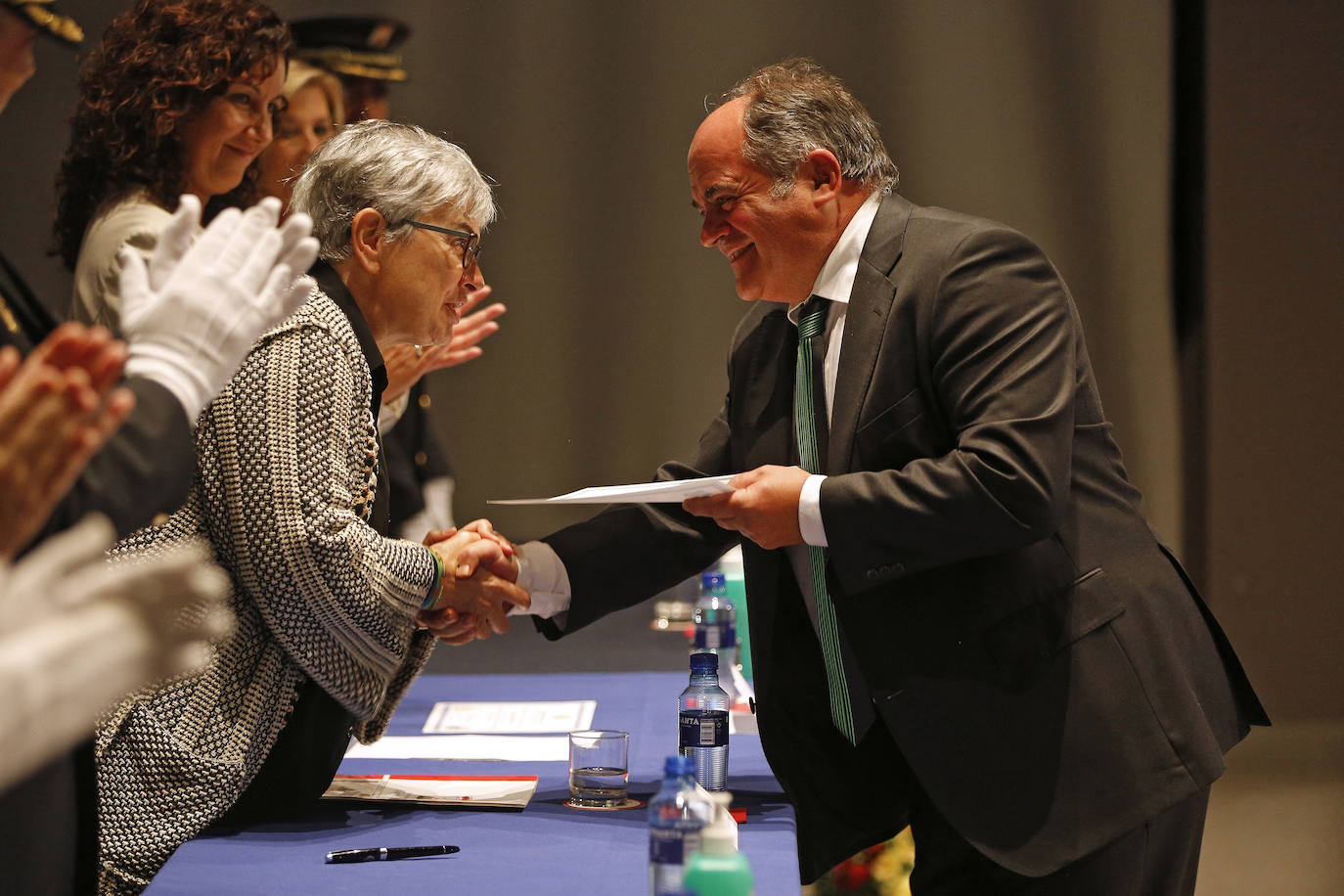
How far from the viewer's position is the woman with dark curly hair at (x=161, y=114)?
9.27 feet

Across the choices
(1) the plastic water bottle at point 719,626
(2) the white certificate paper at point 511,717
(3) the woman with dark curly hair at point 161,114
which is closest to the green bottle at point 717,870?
(2) the white certificate paper at point 511,717

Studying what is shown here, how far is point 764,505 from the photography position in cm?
193

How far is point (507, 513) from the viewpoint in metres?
4.99

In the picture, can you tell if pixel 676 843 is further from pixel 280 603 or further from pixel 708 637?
pixel 708 637

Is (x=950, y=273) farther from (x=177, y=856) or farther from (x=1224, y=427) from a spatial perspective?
(x=1224, y=427)

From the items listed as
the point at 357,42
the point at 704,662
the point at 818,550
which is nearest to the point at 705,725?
the point at 704,662

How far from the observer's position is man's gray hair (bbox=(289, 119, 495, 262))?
2137 mm

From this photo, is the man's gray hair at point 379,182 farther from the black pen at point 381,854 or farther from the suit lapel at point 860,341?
the black pen at point 381,854

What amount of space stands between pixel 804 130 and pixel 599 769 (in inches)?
43.4

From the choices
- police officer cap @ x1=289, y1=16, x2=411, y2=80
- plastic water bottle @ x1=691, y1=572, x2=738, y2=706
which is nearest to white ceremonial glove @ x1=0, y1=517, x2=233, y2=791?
plastic water bottle @ x1=691, y1=572, x2=738, y2=706

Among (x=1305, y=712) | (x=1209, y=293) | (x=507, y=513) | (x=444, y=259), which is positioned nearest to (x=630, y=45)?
(x=507, y=513)

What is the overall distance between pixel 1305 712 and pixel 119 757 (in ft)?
14.1

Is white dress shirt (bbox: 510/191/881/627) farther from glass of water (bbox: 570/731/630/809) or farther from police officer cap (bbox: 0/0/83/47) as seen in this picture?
police officer cap (bbox: 0/0/83/47)

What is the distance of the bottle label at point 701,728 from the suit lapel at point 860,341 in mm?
418
